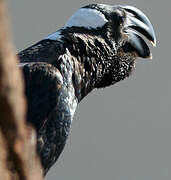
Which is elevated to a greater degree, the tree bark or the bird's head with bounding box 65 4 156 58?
the tree bark

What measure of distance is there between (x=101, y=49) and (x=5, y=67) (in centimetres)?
243

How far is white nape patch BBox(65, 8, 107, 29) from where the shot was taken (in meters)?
2.97

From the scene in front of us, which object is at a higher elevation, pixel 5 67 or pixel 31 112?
pixel 5 67

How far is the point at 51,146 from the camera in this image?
7.70 ft

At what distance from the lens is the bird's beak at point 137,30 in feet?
10.4

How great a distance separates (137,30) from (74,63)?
742mm

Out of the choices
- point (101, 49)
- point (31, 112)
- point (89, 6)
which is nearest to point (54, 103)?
point (31, 112)

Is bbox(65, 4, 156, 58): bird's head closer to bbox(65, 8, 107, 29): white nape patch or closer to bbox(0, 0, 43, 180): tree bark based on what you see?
bbox(65, 8, 107, 29): white nape patch

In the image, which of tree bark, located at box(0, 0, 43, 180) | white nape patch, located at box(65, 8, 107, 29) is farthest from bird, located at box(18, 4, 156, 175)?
tree bark, located at box(0, 0, 43, 180)

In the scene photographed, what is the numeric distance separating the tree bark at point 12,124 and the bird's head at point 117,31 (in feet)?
7.61

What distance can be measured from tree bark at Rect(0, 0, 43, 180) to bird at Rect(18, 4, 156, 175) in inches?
64.7

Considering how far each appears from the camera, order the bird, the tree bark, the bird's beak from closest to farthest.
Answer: the tree bark → the bird → the bird's beak

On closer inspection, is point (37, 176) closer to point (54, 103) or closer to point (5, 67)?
point (5, 67)

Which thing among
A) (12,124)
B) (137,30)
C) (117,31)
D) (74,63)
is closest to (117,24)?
(117,31)
